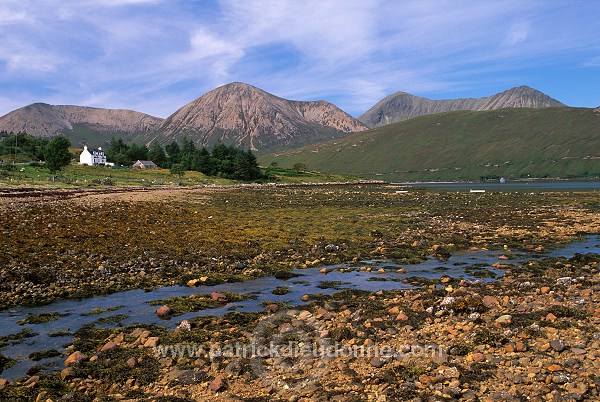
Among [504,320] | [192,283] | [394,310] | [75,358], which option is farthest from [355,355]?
[192,283]

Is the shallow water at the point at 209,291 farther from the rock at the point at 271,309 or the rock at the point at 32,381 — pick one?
the rock at the point at 271,309

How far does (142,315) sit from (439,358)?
10.0 m

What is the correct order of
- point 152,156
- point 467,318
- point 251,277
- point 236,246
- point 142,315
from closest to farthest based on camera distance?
point 467,318, point 142,315, point 251,277, point 236,246, point 152,156

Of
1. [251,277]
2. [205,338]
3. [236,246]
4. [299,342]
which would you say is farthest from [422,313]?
[236,246]

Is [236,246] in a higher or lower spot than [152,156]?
lower

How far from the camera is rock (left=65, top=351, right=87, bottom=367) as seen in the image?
10.4 metres

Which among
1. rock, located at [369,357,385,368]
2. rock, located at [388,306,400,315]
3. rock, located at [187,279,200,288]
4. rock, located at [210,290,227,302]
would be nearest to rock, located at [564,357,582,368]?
rock, located at [369,357,385,368]

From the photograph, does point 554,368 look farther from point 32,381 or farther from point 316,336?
point 32,381

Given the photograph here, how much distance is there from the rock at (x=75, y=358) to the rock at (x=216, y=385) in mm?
3845

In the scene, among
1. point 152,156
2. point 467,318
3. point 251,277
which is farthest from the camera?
point 152,156

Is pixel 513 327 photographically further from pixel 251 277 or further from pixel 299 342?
pixel 251 277

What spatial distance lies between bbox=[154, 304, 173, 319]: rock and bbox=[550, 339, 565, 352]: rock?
11776 millimetres

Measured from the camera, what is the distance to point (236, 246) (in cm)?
2645

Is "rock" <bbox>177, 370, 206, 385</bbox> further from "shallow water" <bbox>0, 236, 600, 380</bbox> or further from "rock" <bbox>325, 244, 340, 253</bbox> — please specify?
"rock" <bbox>325, 244, 340, 253</bbox>
